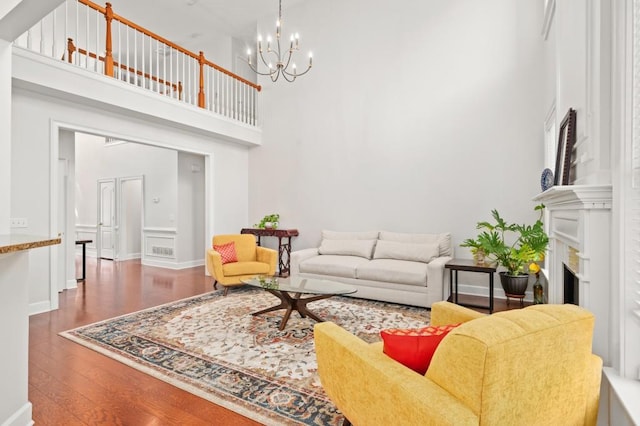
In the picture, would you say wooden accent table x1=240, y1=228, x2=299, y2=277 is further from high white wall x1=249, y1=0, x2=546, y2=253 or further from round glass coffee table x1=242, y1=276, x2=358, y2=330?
round glass coffee table x1=242, y1=276, x2=358, y2=330

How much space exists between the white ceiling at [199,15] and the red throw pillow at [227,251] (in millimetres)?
4915

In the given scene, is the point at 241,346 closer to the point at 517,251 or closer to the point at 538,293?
the point at 517,251

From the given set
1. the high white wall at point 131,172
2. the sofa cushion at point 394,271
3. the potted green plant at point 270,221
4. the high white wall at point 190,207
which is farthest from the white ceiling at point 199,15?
the sofa cushion at point 394,271

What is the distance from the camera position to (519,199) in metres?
4.61

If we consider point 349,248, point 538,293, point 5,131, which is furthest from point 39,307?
point 538,293

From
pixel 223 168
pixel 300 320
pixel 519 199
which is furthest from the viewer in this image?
pixel 223 168

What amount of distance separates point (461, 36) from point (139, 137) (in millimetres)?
5138

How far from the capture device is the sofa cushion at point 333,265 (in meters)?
4.80

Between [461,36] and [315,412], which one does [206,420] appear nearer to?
[315,412]

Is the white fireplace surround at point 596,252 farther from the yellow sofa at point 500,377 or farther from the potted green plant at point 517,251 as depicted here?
the potted green plant at point 517,251

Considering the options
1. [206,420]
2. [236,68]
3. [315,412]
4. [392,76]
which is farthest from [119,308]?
[236,68]

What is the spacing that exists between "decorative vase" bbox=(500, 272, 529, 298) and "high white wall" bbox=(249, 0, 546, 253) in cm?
85

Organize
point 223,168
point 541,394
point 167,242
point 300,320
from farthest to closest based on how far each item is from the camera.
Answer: point 167,242
point 223,168
point 300,320
point 541,394

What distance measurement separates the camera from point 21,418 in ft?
6.08
